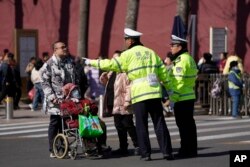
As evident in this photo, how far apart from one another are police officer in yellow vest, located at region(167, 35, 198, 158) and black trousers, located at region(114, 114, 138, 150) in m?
0.85

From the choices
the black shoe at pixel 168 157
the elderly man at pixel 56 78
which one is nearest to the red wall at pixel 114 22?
the elderly man at pixel 56 78

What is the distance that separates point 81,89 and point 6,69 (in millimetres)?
9778

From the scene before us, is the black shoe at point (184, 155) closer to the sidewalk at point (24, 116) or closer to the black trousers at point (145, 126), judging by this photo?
the black trousers at point (145, 126)

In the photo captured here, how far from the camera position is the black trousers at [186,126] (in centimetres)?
1239

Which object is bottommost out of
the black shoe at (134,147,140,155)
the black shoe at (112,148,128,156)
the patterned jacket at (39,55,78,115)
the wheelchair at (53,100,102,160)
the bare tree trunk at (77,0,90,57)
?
the black shoe at (112,148,128,156)

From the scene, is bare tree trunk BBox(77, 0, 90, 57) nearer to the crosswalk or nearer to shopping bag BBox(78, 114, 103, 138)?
the crosswalk

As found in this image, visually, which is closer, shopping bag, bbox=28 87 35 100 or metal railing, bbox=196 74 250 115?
metal railing, bbox=196 74 250 115

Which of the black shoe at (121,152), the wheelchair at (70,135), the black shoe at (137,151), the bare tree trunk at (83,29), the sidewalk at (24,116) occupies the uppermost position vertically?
the bare tree trunk at (83,29)

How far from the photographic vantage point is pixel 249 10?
26094 millimetres

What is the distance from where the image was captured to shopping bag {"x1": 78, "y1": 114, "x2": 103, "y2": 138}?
12.0 m

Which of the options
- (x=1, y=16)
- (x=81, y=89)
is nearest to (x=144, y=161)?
(x=81, y=89)

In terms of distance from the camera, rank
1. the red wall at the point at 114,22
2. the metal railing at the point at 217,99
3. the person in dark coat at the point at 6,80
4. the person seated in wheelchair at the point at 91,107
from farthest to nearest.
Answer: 1. the red wall at the point at 114,22
2. the person in dark coat at the point at 6,80
3. the metal railing at the point at 217,99
4. the person seated in wheelchair at the point at 91,107

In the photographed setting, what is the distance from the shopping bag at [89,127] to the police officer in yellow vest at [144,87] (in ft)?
2.05

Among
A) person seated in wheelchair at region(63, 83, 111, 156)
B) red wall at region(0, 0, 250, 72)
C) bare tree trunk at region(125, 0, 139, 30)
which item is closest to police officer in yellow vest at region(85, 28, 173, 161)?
person seated in wheelchair at region(63, 83, 111, 156)
